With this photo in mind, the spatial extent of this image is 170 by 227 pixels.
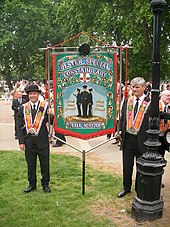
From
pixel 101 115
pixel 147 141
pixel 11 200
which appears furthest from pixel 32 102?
pixel 147 141

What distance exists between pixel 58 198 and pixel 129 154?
1.42 m

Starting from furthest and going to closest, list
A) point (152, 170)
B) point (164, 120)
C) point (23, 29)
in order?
1. point (23, 29)
2. point (164, 120)
3. point (152, 170)

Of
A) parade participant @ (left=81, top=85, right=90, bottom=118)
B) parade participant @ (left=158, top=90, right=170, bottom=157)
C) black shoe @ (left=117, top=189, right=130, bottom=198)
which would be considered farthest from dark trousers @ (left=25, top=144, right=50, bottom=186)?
parade participant @ (left=158, top=90, right=170, bottom=157)

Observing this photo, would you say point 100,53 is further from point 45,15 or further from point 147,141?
point 45,15

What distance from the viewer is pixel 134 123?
551cm

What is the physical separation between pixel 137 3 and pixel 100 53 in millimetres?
17074

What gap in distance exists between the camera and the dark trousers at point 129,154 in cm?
567

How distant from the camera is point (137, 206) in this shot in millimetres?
4969

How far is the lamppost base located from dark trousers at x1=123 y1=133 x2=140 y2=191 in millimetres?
903

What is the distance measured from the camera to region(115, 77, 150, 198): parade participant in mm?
5453

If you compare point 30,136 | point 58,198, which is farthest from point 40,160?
point 58,198

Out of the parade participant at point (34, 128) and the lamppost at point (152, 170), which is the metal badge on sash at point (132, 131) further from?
the parade participant at point (34, 128)

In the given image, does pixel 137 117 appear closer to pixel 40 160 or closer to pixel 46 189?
pixel 40 160

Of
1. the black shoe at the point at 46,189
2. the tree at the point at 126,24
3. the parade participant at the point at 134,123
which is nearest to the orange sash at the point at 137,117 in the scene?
the parade participant at the point at 134,123
